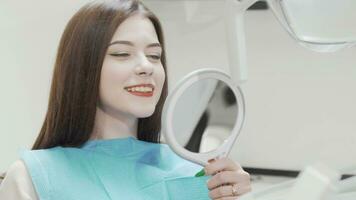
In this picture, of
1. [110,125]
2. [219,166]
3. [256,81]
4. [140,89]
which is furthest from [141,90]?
[256,81]

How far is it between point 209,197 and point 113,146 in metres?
0.22

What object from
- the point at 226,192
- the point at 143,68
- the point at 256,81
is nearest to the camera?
the point at 226,192

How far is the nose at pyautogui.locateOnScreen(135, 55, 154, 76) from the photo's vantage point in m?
0.95

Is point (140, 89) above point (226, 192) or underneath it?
above

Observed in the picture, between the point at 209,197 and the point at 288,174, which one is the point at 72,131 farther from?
the point at 288,174

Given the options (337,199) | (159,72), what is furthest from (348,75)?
(337,199)

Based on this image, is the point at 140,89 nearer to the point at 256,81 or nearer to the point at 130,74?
the point at 130,74

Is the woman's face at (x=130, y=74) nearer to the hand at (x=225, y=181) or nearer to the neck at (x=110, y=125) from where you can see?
the neck at (x=110, y=125)

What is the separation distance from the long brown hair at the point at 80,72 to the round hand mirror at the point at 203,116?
182 mm

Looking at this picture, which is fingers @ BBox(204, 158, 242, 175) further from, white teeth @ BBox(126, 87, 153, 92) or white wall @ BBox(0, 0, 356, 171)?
white wall @ BBox(0, 0, 356, 171)

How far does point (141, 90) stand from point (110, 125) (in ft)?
0.38

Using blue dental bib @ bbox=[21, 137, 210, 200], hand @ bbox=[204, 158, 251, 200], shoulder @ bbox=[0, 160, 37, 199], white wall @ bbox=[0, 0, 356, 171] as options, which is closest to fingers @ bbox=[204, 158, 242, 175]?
hand @ bbox=[204, 158, 251, 200]

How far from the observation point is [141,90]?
3.16 ft

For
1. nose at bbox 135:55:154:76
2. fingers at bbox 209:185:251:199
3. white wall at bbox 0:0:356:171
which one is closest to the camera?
fingers at bbox 209:185:251:199
